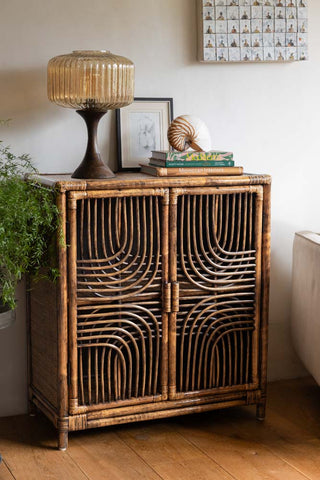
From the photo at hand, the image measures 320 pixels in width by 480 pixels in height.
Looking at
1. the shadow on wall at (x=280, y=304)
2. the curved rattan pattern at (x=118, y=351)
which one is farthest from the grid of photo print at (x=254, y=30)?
the curved rattan pattern at (x=118, y=351)

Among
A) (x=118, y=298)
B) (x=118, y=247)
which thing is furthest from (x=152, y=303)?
(x=118, y=247)

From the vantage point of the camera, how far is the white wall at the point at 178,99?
2895 millimetres

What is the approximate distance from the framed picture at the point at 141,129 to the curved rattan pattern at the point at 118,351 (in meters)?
0.65

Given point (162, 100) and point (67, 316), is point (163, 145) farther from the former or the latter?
point (67, 316)

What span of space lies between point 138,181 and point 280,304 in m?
1.13

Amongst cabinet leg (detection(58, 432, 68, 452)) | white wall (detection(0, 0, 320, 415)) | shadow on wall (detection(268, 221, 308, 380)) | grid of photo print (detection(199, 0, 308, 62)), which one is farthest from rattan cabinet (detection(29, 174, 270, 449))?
grid of photo print (detection(199, 0, 308, 62))

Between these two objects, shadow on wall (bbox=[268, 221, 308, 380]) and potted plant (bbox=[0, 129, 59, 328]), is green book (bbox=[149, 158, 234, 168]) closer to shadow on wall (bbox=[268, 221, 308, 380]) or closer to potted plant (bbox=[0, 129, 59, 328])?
potted plant (bbox=[0, 129, 59, 328])

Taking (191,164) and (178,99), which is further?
(178,99)

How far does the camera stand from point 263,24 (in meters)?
3.19

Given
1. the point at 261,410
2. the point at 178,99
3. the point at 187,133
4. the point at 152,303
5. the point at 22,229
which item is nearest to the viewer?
the point at 22,229

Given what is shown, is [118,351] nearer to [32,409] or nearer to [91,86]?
[32,409]

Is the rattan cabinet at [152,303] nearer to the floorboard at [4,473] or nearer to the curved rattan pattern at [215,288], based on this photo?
the curved rattan pattern at [215,288]

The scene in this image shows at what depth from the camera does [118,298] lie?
8.76ft

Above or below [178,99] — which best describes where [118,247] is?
below
